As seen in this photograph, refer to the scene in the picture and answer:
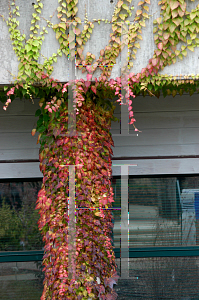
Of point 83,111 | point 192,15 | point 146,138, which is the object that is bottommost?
point 146,138

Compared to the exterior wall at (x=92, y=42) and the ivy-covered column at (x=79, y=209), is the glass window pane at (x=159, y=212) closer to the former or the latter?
the ivy-covered column at (x=79, y=209)

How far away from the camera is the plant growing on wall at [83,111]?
2.31 m

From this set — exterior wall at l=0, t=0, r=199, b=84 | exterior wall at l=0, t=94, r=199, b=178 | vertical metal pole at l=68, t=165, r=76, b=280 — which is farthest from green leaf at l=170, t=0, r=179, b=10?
vertical metal pole at l=68, t=165, r=76, b=280

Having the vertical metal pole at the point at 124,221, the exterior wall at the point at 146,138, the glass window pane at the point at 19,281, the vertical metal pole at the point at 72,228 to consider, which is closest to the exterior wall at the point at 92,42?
the vertical metal pole at the point at 72,228

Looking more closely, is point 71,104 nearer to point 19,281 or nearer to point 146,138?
point 146,138

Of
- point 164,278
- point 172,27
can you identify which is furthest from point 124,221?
point 172,27

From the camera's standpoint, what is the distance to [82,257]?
2416 mm

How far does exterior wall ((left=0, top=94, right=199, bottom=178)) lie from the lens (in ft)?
11.2

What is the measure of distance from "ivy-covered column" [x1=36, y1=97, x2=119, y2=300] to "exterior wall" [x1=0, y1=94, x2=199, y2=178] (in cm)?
95

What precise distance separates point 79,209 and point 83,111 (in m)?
0.97

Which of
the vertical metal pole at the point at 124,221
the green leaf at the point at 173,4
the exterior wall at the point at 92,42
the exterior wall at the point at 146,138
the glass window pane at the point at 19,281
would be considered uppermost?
the green leaf at the point at 173,4

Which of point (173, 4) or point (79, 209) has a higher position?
point (173, 4)

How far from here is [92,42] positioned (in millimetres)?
2350

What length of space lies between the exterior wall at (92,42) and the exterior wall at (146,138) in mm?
1092
